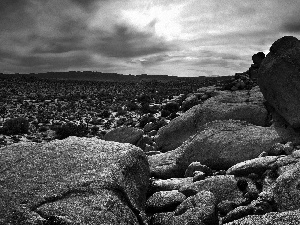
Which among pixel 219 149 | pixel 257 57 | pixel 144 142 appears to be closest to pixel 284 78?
pixel 219 149

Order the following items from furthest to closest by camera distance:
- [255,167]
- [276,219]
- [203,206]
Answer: [255,167]
[203,206]
[276,219]

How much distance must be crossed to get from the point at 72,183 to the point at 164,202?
9.25ft

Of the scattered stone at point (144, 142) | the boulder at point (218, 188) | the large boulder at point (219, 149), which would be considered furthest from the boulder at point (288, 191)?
the scattered stone at point (144, 142)

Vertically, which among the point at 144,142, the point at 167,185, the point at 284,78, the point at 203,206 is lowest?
the point at 144,142

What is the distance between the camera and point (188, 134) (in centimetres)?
1666

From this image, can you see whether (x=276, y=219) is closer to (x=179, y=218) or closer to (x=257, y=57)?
(x=179, y=218)

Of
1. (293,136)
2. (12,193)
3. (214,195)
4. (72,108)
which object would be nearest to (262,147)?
(293,136)

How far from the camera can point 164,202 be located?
8828 mm

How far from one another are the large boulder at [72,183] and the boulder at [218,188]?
1.32 meters

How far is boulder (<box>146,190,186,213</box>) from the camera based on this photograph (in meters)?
8.74

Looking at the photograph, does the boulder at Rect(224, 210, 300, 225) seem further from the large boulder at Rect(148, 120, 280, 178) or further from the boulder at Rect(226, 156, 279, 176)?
the large boulder at Rect(148, 120, 280, 178)

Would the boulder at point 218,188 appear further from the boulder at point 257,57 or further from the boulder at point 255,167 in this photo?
the boulder at point 257,57

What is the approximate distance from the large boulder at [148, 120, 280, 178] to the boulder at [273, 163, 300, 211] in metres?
4.16

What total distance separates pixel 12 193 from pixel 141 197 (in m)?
3.38
